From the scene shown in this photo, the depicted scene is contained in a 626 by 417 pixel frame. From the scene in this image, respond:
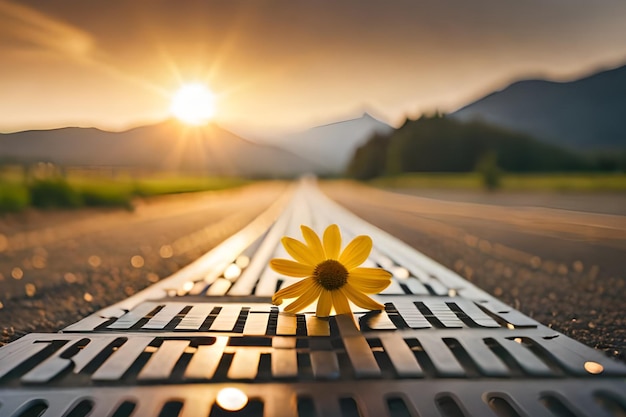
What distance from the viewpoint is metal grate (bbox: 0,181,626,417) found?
0.99m

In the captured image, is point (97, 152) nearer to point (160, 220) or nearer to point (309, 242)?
point (160, 220)

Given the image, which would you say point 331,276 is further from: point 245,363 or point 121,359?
point 121,359

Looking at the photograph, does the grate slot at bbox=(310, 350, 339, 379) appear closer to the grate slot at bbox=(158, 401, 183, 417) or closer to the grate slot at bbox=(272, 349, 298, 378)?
the grate slot at bbox=(272, 349, 298, 378)

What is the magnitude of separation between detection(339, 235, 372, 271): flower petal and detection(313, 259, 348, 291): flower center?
29mm

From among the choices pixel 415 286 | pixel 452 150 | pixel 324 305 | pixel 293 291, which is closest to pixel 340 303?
pixel 324 305

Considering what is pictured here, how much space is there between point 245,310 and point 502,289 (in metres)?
1.35

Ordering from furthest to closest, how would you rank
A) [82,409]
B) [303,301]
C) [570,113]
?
[570,113] → [303,301] → [82,409]

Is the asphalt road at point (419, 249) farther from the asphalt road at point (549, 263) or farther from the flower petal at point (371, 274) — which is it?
the flower petal at point (371, 274)

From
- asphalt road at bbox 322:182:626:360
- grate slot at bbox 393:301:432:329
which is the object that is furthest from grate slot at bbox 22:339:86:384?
asphalt road at bbox 322:182:626:360

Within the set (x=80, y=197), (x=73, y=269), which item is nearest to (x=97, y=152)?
(x=80, y=197)

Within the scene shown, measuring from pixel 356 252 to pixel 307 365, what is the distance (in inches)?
20.3

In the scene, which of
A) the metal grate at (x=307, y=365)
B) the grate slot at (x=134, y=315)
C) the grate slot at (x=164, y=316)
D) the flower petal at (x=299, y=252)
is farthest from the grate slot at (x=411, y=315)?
the grate slot at (x=134, y=315)

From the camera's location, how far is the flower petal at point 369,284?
5.20 ft

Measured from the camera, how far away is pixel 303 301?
61.6 inches
